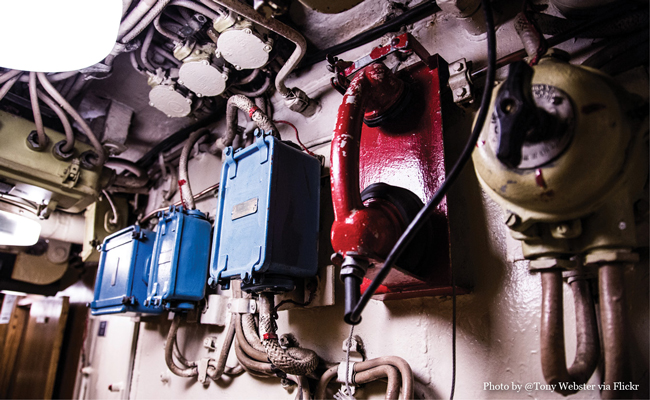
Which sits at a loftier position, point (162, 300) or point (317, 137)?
point (317, 137)

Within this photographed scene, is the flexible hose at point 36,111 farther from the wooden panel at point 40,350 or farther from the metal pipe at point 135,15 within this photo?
the wooden panel at point 40,350

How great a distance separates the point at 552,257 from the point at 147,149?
237 centimetres

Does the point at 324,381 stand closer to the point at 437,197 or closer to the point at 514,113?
the point at 437,197

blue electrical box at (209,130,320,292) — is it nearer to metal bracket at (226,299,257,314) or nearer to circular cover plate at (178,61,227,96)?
metal bracket at (226,299,257,314)

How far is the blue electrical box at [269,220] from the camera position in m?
1.12

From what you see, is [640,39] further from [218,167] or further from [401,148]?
[218,167]

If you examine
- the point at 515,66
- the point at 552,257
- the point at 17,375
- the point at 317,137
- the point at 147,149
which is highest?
the point at 147,149

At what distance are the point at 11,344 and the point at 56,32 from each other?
4.21 m

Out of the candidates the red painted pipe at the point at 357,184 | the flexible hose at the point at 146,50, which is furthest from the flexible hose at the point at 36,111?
the red painted pipe at the point at 357,184

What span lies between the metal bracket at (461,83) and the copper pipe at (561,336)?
475 millimetres

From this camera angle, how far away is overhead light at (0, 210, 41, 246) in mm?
1921

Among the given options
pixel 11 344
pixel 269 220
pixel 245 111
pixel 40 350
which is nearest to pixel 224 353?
pixel 269 220

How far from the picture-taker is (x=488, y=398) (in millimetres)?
857

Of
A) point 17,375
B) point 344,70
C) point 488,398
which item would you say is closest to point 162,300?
point 344,70
